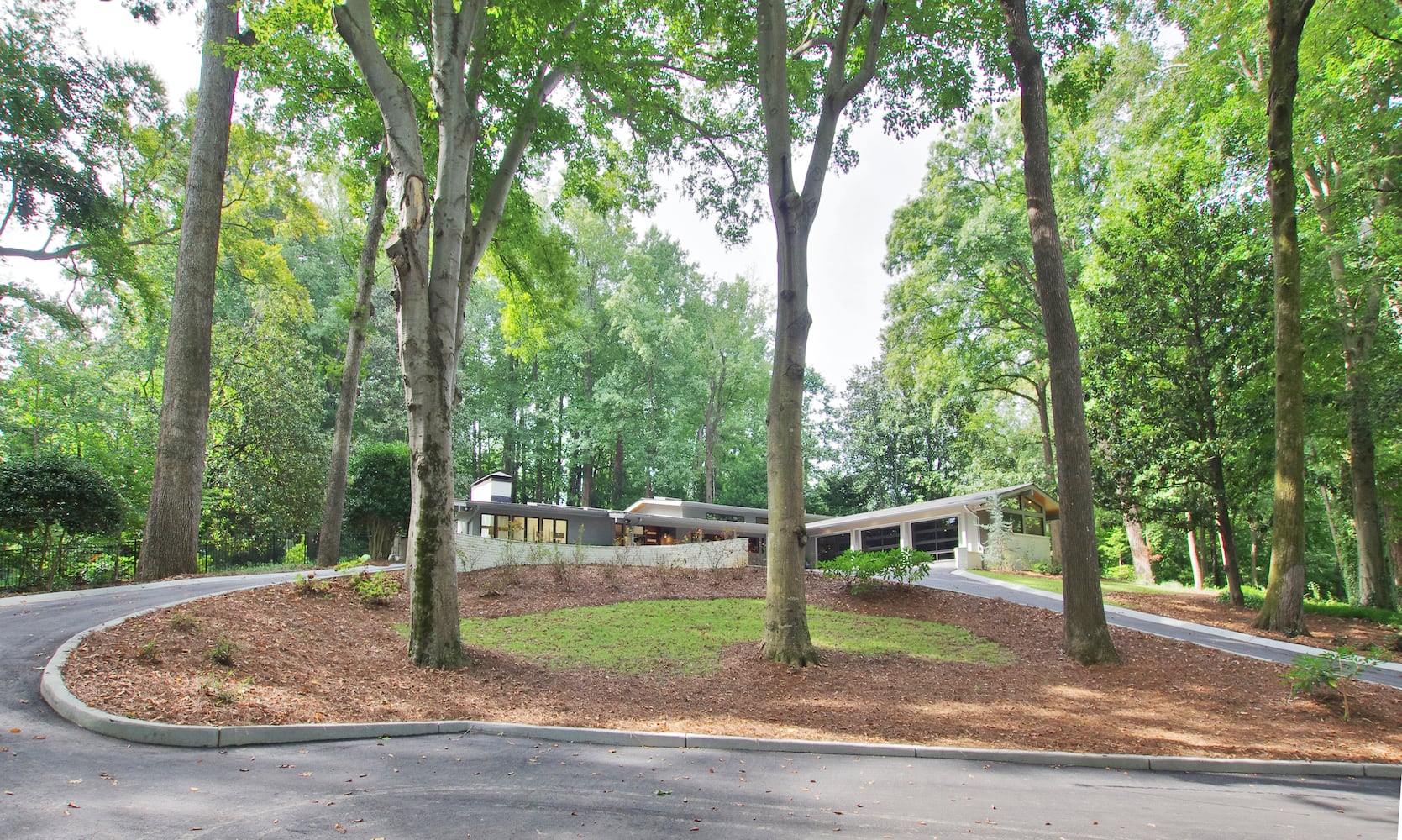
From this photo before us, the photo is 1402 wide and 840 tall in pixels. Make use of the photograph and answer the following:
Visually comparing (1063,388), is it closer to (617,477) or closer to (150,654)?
(150,654)

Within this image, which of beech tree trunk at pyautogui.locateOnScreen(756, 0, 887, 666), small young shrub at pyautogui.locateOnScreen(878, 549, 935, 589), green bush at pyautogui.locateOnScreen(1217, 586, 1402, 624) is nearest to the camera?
beech tree trunk at pyautogui.locateOnScreen(756, 0, 887, 666)

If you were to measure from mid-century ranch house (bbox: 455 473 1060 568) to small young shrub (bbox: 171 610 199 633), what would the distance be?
17.6 meters

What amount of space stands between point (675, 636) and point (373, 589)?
5.35 metres

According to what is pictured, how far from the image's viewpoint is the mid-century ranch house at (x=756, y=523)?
2644 centimetres

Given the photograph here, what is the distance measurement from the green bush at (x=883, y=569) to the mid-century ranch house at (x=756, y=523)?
420 inches

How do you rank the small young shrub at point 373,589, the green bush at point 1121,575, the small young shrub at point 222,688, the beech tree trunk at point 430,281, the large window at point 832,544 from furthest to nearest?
the large window at point 832,544
the green bush at point 1121,575
the small young shrub at point 373,589
the beech tree trunk at point 430,281
the small young shrub at point 222,688

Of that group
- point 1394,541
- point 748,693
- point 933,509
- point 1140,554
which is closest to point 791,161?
point 748,693

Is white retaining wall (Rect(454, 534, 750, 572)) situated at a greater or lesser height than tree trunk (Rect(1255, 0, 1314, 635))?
lesser

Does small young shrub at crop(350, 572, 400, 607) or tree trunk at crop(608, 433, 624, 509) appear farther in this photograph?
tree trunk at crop(608, 433, 624, 509)

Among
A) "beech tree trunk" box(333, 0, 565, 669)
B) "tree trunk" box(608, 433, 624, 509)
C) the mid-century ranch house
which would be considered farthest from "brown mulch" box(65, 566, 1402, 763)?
"tree trunk" box(608, 433, 624, 509)

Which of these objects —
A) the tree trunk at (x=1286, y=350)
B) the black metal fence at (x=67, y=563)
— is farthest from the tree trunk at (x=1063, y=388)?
the black metal fence at (x=67, y=563)

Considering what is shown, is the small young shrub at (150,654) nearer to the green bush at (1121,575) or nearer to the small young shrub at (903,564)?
the small young shrub at (903,564)

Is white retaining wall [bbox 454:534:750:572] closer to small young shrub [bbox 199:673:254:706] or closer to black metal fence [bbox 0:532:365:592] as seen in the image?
black metal fence [bbox 0:532:365:592]

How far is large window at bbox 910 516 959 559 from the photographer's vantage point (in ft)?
99.3
